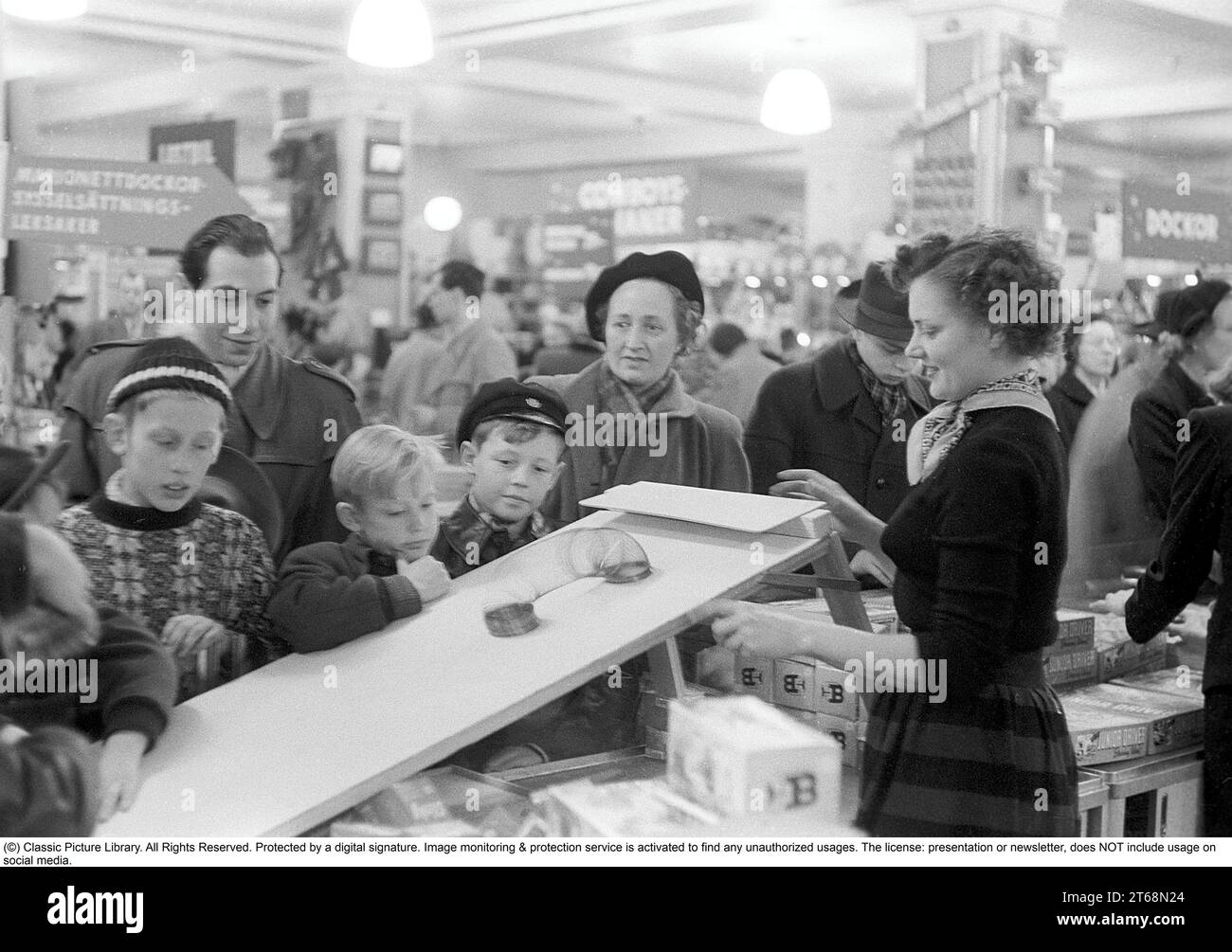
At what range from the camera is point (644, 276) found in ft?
5.54

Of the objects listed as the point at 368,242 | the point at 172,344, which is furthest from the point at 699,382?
the point at 368,242

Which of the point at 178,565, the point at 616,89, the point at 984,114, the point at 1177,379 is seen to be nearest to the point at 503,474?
the point at 178,565

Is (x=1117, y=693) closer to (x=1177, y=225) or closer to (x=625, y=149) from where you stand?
(x=1177, y=225)

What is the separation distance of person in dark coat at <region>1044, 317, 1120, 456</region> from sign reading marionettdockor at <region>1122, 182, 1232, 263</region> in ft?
0.99

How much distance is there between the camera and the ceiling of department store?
2490mm

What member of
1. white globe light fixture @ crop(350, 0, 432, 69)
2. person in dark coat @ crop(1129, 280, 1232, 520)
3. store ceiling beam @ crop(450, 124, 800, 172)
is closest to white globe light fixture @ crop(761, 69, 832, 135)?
person in dark coat @ crop(1129, 280, 1232, 520)

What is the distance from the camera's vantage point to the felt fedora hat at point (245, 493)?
60.9 inches

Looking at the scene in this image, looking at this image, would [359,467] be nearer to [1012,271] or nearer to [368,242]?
[1012,271]

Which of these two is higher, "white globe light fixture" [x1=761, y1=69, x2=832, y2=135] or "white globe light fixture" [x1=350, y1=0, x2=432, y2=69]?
"white globe light fixture" [x1=761, y1=69, x2=832, y2=135]

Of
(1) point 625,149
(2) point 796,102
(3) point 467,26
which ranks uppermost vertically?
(1) point 625,149

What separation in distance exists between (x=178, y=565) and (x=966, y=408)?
2.93ft

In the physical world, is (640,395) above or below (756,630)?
above

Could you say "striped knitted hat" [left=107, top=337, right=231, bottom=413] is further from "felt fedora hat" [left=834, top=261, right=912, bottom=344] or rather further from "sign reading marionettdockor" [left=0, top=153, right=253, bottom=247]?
"felt fedora hat" [left=834, top=261, right=912, bottom=344]

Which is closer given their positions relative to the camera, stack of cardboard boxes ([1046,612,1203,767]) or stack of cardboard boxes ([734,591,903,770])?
stack of cardboard boxes ([734,591,903,770])
